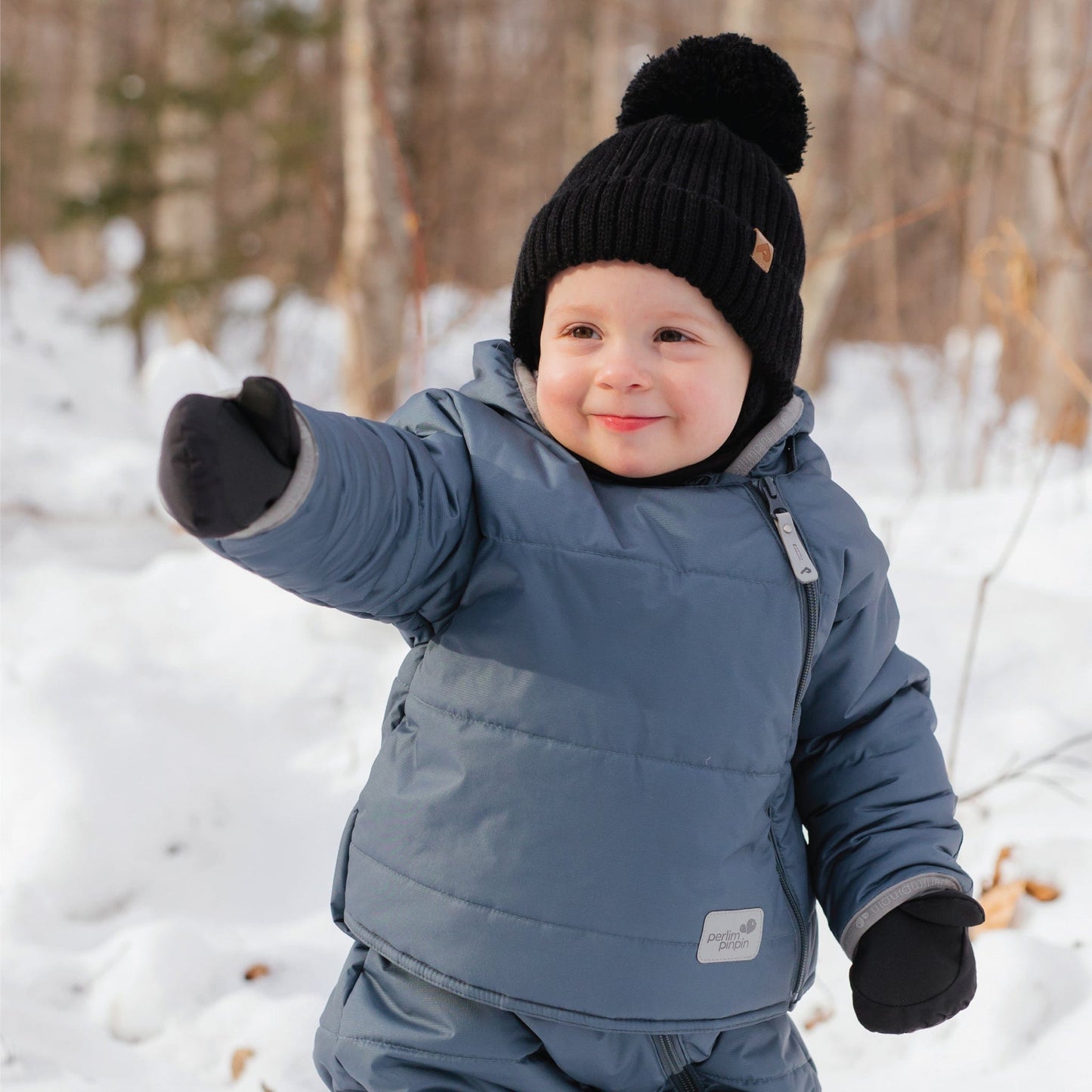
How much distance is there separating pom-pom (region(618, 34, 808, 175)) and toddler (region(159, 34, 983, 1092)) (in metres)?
0.07

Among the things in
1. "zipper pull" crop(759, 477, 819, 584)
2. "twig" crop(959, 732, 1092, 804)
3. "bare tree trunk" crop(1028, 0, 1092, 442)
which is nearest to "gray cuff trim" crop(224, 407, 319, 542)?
"zipper pull" crop(759, 477, 819, 584)

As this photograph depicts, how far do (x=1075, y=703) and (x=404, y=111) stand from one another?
372cm

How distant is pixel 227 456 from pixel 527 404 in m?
0.51

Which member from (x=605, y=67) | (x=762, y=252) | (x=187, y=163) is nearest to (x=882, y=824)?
(x=762, y=252)

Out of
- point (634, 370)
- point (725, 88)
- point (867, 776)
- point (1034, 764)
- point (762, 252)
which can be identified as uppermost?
point (725, 88)

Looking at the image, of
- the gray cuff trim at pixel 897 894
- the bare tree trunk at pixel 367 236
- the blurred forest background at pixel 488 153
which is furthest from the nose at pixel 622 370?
the bare tree trunk at pixel 367 236

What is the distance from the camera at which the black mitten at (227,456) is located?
94 cm

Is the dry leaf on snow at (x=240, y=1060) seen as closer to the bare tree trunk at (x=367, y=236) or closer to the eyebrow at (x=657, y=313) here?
the eyebrow at (x=657, y=313)

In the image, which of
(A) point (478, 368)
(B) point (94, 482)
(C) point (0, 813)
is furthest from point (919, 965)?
(B) point (94, 482)

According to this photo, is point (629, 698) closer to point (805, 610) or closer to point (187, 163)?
point (805, 610)

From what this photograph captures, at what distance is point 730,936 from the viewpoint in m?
1.27

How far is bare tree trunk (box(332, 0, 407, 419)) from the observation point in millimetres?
4727

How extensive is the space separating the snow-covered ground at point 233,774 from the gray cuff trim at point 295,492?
1.09m

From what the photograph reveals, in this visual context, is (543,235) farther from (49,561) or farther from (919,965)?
(49,561)
